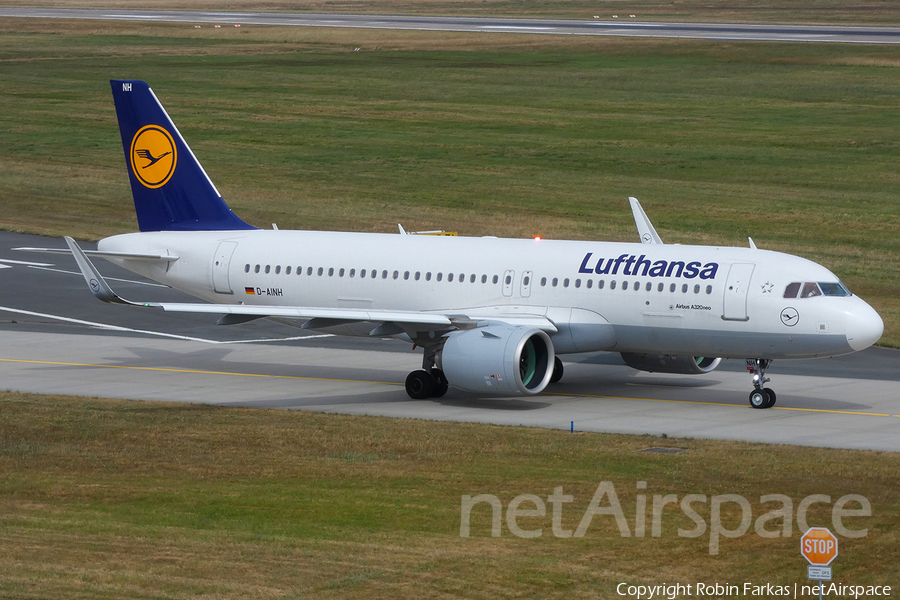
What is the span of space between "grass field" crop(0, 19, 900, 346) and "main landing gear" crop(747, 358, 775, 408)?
1045 cm

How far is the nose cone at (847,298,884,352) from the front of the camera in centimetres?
3344

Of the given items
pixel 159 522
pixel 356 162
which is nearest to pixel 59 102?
pixel 356 162

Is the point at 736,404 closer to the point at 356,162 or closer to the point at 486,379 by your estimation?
the point at 486,379

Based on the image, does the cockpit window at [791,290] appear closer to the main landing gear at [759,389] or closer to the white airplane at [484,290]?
the white airplane at [484,290]

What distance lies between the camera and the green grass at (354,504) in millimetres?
20875

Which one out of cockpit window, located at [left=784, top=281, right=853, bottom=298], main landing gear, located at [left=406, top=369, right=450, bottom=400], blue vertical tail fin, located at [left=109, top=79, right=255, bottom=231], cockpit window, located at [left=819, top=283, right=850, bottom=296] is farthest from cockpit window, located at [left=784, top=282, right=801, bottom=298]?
blue vertical tail fin, located at [left=109, top=79, right=255, bottom=231]

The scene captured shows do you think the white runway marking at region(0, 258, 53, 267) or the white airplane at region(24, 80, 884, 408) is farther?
the white runway marking at region(0, 258, 53, 267)

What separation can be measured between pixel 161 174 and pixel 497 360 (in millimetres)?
13805

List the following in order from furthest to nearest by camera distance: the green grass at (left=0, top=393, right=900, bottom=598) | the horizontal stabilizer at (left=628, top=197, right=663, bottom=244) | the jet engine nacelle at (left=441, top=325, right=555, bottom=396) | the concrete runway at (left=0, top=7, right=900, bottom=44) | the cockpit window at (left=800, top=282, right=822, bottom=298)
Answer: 1. the concrete runway at (left=0, top=7, right=900, bottom=44)
2. the horizontal stabilizer at (left=628, top=197, right=663, bottom=244)
3. the cockpit window at (left=800, top=282, right=822, bottom=298)
4. the jet engine nacelle at (left=441, top=325, right=555, bottom=396)
5. the green grass at (left=0, top=393, right=900, bottom=598)

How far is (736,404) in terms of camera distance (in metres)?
35.8

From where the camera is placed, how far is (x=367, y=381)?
3928cm

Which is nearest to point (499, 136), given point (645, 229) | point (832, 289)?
point (645, 229)

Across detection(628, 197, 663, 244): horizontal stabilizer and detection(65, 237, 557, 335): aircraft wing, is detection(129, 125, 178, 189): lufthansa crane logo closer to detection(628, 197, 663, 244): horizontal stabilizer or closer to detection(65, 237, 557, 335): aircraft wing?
detection(65, 237, 557, 335): aircraft wing

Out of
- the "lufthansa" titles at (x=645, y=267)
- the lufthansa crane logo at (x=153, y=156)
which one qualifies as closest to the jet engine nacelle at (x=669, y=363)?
the "lufthansa" titles at (x=645, y=267)
